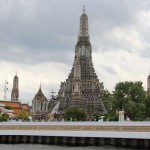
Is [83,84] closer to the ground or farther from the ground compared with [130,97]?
farther from the ground

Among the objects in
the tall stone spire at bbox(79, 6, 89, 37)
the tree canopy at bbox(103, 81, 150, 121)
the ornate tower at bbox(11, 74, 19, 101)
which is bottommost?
the tree canopy at bbox(103, 81, 150, 121)

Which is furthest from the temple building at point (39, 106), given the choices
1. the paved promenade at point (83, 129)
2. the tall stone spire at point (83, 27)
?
the paved promenade at point (83, 129)

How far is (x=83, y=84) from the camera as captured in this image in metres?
119

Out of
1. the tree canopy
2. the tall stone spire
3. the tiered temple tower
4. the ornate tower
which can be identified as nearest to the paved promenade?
the tree canopy

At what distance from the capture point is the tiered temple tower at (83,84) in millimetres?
114500

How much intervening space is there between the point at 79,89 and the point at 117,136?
74934mm

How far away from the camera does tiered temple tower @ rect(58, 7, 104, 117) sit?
376 feet

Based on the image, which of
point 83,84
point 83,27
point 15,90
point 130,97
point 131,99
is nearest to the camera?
point 130,97

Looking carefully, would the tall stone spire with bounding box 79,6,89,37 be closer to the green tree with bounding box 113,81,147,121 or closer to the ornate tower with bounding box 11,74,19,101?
the ornate tower with bounding box 11,74,19,101

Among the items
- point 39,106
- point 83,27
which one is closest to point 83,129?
point 83,27

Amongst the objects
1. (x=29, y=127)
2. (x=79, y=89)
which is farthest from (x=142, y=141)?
(x=79, y=89)

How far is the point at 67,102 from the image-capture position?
118 metres

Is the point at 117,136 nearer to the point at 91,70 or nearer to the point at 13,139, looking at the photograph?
the point at 13,139

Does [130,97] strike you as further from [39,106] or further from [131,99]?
[39,106]
